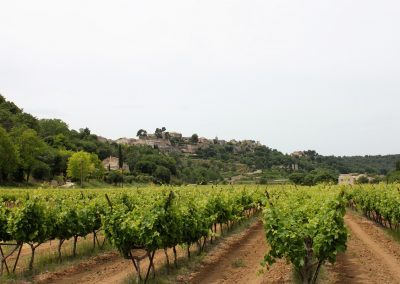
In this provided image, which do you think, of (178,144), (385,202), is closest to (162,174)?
(385,202)

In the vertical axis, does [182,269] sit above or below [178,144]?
below

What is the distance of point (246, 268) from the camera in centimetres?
1344

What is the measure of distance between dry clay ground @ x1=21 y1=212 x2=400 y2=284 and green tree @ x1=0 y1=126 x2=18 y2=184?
154 ft

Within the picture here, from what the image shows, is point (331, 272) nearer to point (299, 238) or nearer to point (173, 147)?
point (299, 238)

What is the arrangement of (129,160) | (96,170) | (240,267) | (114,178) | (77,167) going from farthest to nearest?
(129,160)
(96,170)
(114,178)
(77,167)
(240,267)

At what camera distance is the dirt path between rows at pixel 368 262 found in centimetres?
1202

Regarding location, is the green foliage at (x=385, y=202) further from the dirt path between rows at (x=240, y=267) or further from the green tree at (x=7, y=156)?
the green tree at (x=7, y=156)

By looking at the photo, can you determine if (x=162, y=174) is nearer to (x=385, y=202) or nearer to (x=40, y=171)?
(x=40, y=171)

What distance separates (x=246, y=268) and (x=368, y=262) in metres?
4.18

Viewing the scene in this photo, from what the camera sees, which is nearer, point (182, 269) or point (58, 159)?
point (182, 269)

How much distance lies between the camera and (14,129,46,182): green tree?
65.1 metres

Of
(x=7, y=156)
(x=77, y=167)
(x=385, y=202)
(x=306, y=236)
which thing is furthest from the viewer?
(x=77, y=167)

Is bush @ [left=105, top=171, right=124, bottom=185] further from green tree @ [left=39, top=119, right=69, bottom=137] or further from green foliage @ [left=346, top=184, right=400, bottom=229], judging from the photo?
green foliage @ [left=346, top=184, right=400, bottom=229]

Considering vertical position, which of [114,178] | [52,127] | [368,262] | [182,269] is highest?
[52,127]
